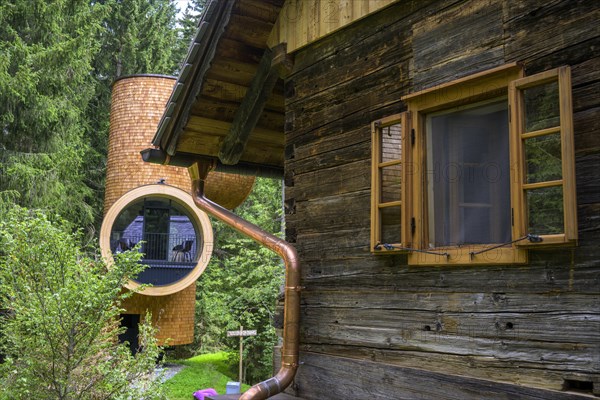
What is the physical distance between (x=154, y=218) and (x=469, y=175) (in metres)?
15.2

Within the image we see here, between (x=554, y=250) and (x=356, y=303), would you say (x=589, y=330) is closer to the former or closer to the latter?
(x=554, y=250)

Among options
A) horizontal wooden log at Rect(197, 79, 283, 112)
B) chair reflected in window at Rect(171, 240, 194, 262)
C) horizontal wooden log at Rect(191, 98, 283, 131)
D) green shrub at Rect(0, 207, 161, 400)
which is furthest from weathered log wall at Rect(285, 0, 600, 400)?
chair reflected in window at Rect(171, 240, 194, 262)

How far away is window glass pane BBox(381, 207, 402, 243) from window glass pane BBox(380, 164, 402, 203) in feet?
0.27

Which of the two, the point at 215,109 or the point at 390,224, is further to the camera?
the point at 215,109

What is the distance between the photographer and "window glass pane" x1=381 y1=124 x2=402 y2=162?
430cm

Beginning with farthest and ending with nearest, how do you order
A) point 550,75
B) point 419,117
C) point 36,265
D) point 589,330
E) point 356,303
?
point 36,265 < point 356,303 < point 419,117 < point 550,75 < point 589,330

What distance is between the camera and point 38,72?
17.0 m

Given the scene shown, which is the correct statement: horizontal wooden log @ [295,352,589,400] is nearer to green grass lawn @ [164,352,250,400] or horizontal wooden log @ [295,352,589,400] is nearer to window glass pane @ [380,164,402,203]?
window glass pane @ [380,164,402,203]

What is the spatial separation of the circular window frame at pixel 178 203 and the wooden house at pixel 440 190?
1027 cm

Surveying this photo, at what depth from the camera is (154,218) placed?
18016 mm

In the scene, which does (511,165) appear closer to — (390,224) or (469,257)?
(469,257)

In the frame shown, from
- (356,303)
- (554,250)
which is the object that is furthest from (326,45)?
(554,250)

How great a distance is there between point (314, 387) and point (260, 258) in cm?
1445

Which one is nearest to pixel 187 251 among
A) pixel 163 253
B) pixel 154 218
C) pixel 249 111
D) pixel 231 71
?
pixel 163 253
